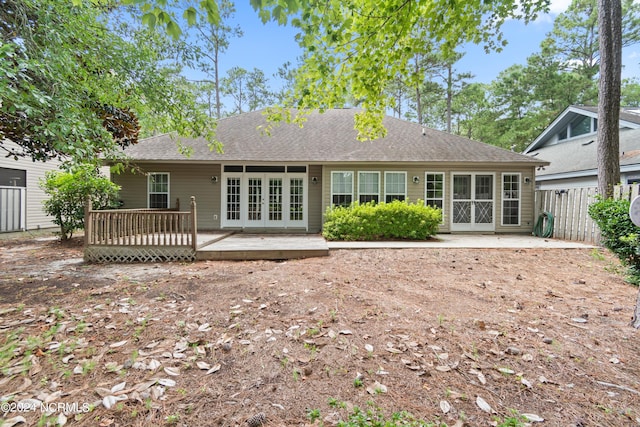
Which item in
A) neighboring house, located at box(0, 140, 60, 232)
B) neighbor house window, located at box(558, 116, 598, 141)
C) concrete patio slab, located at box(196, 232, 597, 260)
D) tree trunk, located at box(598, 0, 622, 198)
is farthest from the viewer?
neighbor house window, located at box(558, 116, 598, 141)

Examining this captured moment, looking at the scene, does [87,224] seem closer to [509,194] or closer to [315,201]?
[315,201]

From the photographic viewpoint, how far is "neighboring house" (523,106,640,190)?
426 inches

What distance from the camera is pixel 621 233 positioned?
15.6 ft

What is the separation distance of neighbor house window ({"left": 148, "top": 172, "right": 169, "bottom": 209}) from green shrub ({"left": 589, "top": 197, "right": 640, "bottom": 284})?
1208 centimetres

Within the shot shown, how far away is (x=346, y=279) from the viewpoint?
15.8 ft

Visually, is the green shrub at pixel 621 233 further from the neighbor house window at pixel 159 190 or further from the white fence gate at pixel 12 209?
the white fence gate at pixel 12 209

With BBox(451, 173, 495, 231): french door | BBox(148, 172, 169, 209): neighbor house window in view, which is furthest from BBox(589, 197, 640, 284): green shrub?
BBox(148, 172, 169, 209): neighbor house window

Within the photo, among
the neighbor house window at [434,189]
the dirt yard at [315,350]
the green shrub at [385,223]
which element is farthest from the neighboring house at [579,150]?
the dirt yard at [315,350]

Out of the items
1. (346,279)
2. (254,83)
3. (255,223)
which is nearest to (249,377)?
(346,279)

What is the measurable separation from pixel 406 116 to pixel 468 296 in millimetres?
28536

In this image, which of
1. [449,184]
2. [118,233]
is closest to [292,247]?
[118,233]

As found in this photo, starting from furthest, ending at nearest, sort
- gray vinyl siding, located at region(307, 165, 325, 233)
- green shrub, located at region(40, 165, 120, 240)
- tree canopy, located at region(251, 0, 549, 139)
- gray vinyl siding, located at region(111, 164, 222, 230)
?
gray vinyl siding, located at region(307, 165, 325, 233) → gray vinyl siding, located at region(111, 164, 222, 230) → green shrub, located at region(40, 165, 120, 240) → tree canopy, located at region(251, 0, 549, 139)

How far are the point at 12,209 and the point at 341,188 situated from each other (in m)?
11.7

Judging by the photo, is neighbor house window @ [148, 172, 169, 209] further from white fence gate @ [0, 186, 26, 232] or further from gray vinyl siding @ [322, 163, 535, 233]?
gray vinyl siding @ [322, 163, 535, 233]
